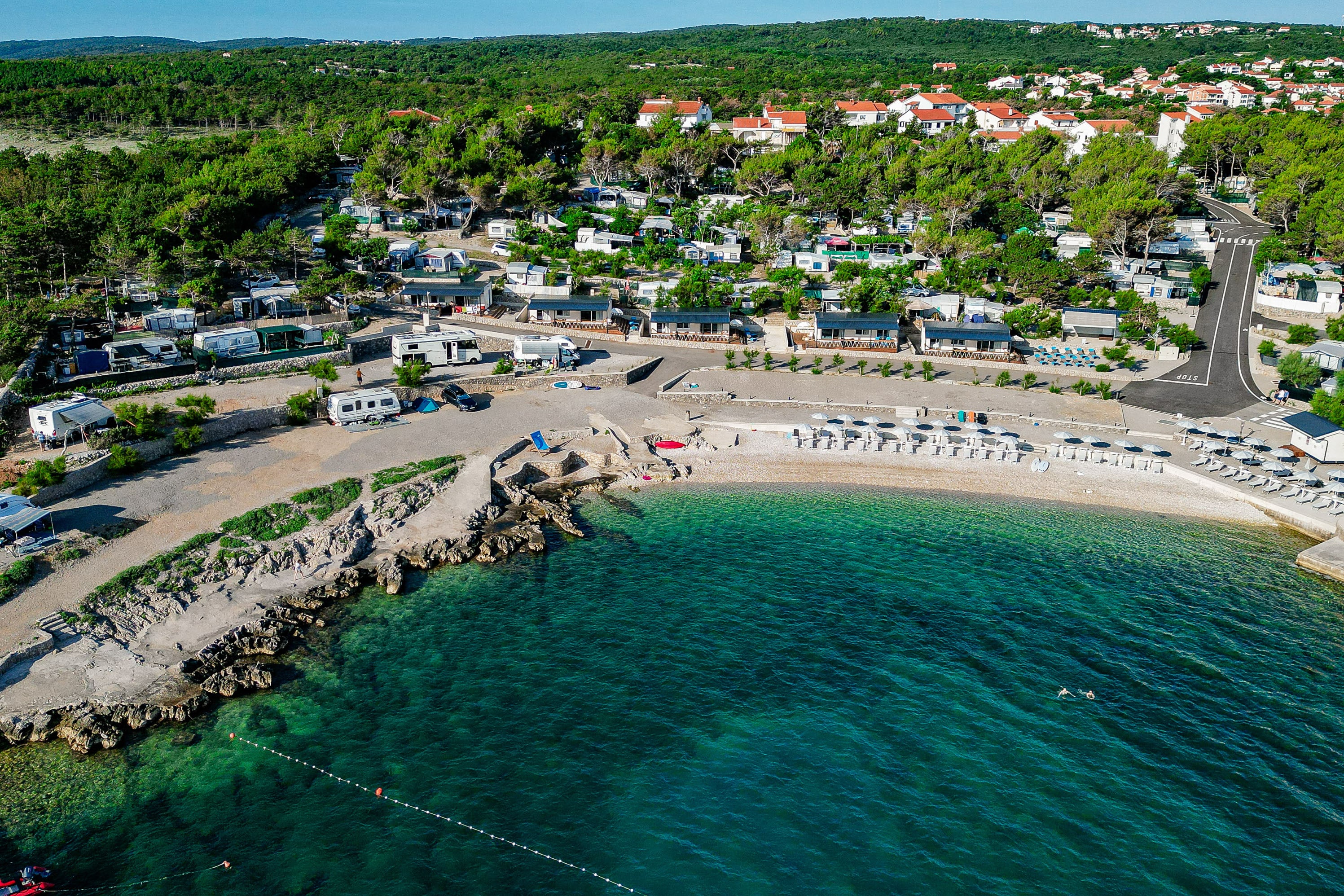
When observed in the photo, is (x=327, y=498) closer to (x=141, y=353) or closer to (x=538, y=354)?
(x=141, y=353)

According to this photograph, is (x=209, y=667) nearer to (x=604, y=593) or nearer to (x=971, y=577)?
(x=604, y=593)

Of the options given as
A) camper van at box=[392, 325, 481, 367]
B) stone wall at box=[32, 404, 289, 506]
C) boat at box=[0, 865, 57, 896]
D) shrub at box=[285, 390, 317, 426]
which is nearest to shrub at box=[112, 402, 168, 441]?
stone wall at box=[32, 404, 289, 506]

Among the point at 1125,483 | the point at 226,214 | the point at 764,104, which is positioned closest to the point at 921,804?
the point at 1125,483

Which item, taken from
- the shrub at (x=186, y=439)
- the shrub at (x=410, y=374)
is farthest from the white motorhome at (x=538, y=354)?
the shrub at (x=186, y=439)

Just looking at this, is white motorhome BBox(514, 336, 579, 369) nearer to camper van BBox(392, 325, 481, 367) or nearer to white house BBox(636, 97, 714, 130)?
camper van BBox(392, 325, 481, 367)

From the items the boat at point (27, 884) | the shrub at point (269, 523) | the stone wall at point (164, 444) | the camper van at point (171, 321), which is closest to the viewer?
the boat at point (27, 884)

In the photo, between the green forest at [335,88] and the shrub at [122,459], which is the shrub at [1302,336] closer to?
the shrub at [122,459]
